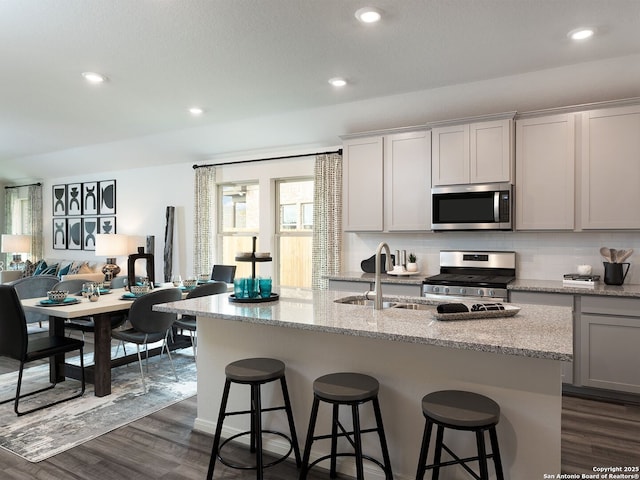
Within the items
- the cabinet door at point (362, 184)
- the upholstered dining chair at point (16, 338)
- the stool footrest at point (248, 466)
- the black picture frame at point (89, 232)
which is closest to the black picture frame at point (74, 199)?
the black picture frame at point (89, 232)

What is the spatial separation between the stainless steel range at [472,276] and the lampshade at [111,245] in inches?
168

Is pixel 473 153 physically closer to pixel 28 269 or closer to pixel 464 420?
pixel 464 420

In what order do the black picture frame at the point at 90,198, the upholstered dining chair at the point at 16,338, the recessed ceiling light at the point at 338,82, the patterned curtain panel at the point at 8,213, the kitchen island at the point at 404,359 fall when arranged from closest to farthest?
the kitchen island at the point at 404,359 < the upholstered dining chair at the point at 16,338 < the recessed ceiling light at the point at 338,82 < the black picture frame at the point at 90,198 < the patterned curtain panel at the point at 8,213

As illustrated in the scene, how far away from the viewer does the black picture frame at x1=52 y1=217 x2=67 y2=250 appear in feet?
27.4

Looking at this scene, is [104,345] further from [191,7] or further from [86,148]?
[86,148]

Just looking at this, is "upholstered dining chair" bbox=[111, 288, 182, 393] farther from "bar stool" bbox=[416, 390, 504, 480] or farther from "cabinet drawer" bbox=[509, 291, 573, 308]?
"cabinet drawer" bbox=[509, 291, 573, 308]

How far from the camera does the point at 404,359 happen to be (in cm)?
222

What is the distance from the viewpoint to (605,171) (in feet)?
11.8

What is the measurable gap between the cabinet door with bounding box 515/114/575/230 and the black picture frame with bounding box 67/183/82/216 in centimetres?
746

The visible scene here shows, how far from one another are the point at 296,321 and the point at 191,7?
191 cm

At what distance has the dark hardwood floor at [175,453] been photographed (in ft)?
7.88

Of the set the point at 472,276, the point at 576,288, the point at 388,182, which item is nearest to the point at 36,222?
the point at 388,182

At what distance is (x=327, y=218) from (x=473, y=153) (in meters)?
1.80

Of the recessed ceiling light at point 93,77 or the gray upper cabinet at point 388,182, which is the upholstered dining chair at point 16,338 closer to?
the recessed ceiling light at point 93,77
